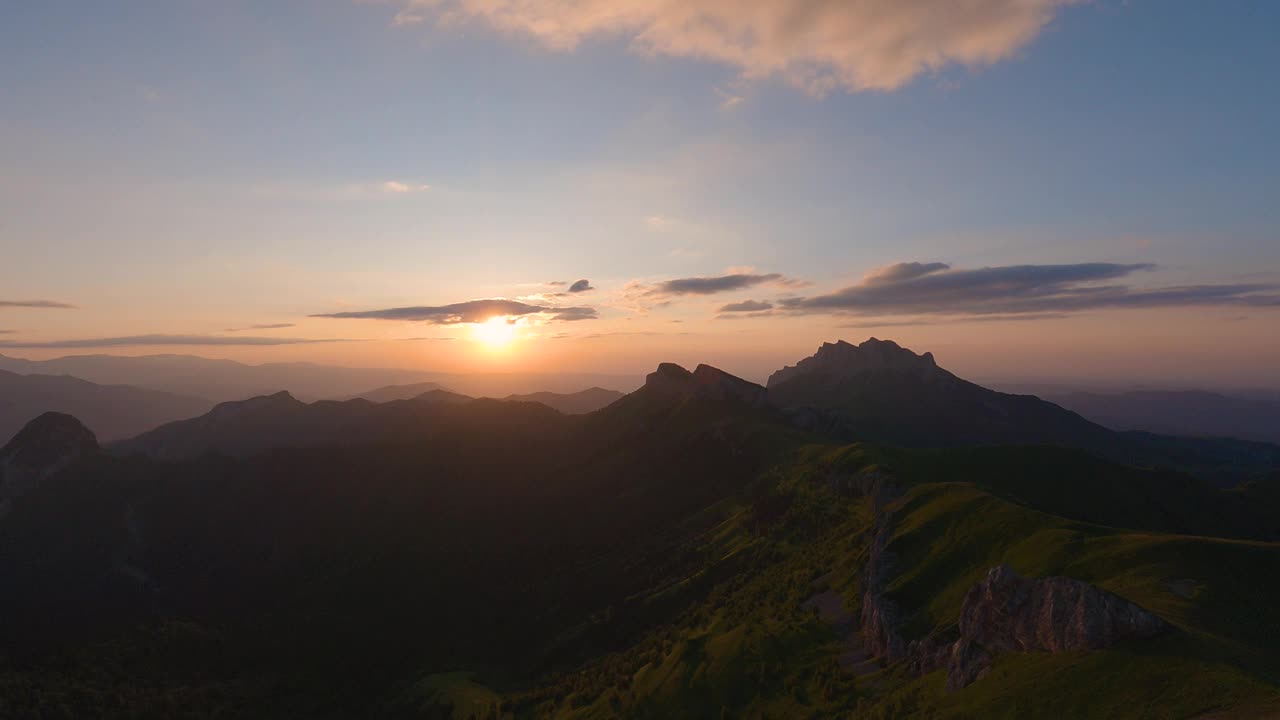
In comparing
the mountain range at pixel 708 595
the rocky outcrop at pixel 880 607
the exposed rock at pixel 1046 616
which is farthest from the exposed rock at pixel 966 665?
the rocky outcrop at pixel 880 607

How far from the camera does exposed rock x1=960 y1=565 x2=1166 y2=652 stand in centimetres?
3055

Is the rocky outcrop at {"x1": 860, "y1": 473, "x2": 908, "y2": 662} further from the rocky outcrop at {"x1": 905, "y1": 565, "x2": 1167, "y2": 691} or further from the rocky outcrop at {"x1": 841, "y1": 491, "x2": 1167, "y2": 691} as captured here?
the rocky outcrop at {"x1": 905, "y1": 565, "x2": 1167, "y2": 691}

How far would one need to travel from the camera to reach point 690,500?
157875 mm

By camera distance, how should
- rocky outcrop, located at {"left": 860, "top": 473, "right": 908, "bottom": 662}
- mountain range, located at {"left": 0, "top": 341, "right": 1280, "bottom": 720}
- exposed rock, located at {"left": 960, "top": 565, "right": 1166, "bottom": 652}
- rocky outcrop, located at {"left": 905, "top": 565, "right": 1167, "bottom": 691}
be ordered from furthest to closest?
rocky outcrop, located at {"left": 860, "top": 473, "right": 908, "bottom": 662}
mountain range, located at {"left": 0, "top": 341, "right": 1280, "bottom": 720}
rocky outcrop, located at {"left": 905, "top": 565, "right": 1167, "bottom": 691}
exposed rock, located at {"left": 960, "top": 565, "right": 1166, "bottom": 652}

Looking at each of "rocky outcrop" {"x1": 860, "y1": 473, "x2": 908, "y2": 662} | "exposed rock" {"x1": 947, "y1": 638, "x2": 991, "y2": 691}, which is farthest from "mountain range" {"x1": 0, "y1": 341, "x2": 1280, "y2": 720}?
"rocky outcrop" {"x1": 860, "y1": 473, "x2": 908, "y2": 662}

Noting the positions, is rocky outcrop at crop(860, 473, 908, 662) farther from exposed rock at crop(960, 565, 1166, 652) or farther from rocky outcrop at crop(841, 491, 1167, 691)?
exposed rock at crop(960, 565, 1166, 652)

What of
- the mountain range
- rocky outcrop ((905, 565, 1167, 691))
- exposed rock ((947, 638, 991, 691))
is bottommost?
the mountain range

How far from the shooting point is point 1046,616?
3356 centimetres

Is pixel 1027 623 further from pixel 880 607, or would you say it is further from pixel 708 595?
pixel 708 595

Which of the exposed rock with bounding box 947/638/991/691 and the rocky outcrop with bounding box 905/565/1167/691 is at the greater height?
the rocky outcrop with bounding box 905/565/1167/691

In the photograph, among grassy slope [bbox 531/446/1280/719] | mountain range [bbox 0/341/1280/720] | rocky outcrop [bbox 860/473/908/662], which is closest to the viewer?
grassy slope [bbox 531/446/1280/719]

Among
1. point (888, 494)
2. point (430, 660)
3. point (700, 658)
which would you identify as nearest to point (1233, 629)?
point (700, 658)

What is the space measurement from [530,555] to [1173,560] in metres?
143

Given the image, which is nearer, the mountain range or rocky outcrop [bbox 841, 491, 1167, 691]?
rocky outcrop [bbox 841, 491, 1167, 691]
